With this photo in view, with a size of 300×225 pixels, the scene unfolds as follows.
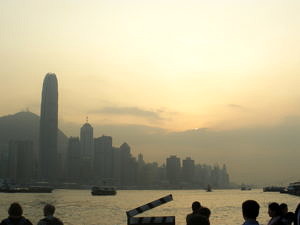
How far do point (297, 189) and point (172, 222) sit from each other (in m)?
192

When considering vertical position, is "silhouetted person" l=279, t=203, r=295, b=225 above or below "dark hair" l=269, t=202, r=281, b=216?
below

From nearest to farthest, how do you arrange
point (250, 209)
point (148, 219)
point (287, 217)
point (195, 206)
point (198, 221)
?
1. point (198, 221)
2. point (250, 209)
3. point (287, 217)
4. point (195, 206)
5. point (148, 219)

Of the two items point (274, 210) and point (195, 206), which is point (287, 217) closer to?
point (274, 210)

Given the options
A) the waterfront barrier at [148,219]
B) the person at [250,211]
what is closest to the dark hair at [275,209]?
the person at [250,211]

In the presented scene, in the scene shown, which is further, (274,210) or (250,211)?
(274,210)

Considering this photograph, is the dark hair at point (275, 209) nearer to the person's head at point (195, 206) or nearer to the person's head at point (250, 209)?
the person's head at point (195, 206)

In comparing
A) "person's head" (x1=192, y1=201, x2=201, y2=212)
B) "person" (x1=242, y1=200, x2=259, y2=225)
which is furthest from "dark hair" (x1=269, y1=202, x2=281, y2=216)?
"person" (x1=242, y1=200, x2=259, y2=225)

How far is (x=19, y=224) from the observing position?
10.2 m

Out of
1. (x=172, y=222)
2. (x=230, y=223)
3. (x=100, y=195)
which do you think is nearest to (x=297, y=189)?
(x=100, y=195)

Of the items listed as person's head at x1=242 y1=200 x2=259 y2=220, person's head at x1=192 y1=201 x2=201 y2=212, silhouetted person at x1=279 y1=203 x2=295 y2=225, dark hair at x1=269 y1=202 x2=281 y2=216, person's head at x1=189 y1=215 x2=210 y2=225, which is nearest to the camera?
person's head at x1=189 y1=215 x2=210 y2=225

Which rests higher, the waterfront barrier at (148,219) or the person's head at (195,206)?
the person's head at (195,206)

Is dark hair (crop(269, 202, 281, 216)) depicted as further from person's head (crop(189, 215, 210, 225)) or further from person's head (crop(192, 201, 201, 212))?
person's head (crop(189, 215, 210, 225))

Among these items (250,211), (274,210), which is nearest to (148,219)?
(274,210)

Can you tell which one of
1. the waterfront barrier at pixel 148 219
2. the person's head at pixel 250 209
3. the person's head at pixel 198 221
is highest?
the person's head at pixel 250 209
